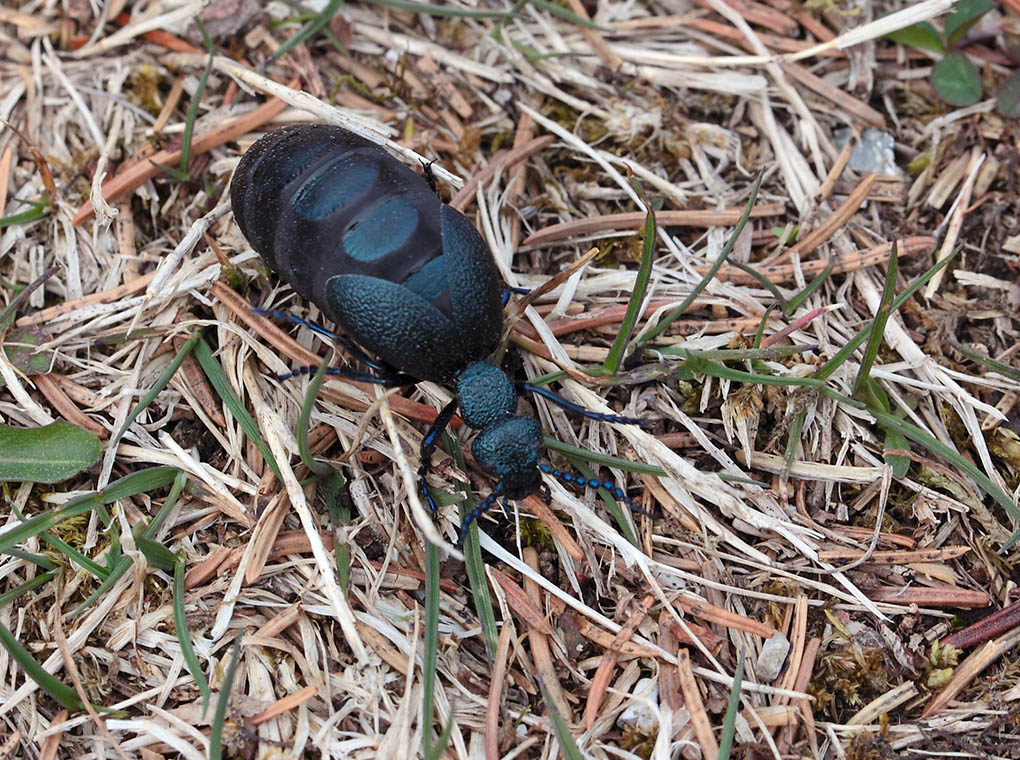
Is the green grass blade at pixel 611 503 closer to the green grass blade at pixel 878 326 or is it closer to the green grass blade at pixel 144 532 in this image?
the green grass blade at pixel 878 326

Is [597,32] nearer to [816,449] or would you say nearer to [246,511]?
[816,449]

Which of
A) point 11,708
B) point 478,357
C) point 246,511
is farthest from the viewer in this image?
point 478,357

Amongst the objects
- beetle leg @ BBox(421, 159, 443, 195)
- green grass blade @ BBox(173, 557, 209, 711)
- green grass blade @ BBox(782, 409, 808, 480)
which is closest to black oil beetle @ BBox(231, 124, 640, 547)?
beetle leg @ BBox(421, 159, 443, 195)

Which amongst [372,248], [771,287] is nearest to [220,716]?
[372,248]

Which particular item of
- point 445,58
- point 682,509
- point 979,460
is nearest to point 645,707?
point 682,509

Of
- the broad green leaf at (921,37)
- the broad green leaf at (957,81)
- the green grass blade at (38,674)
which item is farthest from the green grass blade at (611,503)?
the broad green leaf at (921,37)

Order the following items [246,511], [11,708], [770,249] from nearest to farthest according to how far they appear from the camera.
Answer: [11,708] → [246,511] → [770,249]
